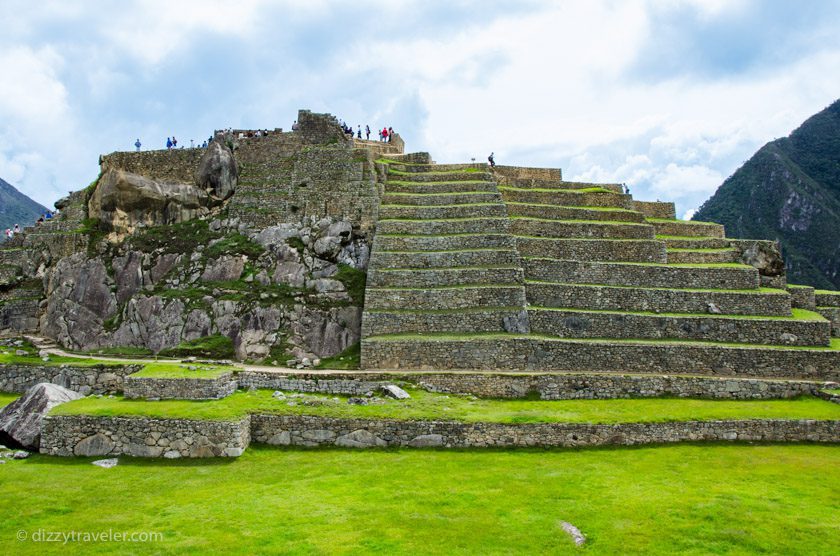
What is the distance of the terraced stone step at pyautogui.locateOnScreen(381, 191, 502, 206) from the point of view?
29875 millimetres

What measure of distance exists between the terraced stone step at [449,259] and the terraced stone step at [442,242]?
0.59 meters

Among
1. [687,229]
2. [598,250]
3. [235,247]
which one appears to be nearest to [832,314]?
[687,229]

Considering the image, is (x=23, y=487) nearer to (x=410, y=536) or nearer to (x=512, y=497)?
(x=410, y=536)

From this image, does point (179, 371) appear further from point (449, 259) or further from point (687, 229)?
point (687, 229)

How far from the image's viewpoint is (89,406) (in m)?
18.0

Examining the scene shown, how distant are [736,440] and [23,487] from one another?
19592 millimetres

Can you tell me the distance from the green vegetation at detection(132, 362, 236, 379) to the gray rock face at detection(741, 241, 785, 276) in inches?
946

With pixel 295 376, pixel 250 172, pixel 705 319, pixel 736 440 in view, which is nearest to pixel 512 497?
pixel 736 440

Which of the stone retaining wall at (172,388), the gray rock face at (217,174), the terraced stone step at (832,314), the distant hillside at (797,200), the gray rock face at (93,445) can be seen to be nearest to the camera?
the gray rock face at (93,445)

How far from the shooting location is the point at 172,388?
1905 cm

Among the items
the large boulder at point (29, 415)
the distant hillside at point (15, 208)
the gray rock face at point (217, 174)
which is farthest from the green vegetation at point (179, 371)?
the distant hillside at point (15, 208)

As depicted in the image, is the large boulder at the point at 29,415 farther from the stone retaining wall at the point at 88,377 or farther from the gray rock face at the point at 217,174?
the gray rock face at the point at 217,174

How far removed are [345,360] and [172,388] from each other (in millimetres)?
6925

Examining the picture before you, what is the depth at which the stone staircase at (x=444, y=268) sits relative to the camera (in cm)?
2348
